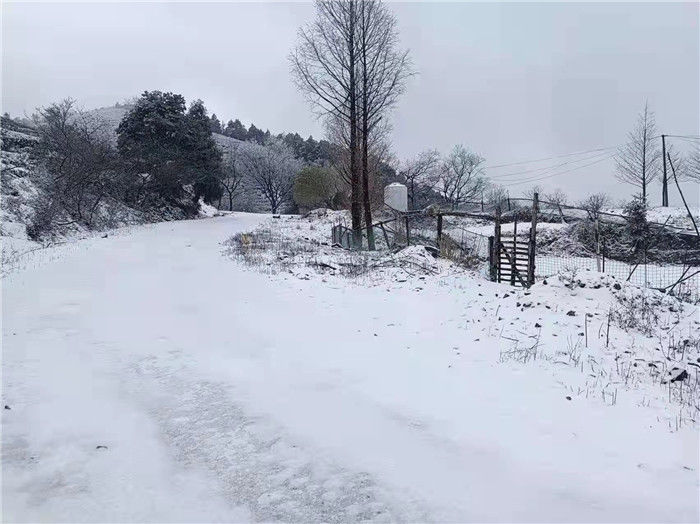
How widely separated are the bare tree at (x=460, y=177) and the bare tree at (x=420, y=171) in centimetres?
235

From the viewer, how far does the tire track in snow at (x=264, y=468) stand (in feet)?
9.86

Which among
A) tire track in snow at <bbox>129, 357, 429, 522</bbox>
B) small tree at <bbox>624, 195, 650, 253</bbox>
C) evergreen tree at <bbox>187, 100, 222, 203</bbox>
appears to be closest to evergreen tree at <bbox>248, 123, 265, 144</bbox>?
evergreen tree at <bbox>187, 100, 222, 203</bbox>

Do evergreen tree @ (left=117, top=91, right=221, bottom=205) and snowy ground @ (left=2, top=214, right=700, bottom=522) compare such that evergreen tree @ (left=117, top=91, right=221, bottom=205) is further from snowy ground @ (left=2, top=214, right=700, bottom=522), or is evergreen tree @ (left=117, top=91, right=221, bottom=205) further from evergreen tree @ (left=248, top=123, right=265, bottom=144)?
evergreen tree @ (left=248, top=123, right=265, bottom=144)

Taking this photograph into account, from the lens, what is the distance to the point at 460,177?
69.1m

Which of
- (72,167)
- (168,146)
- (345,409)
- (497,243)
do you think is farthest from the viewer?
(168,146)

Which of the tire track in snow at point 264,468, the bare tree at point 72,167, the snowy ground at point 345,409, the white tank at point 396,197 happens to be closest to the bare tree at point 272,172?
the white tank at point 396,197

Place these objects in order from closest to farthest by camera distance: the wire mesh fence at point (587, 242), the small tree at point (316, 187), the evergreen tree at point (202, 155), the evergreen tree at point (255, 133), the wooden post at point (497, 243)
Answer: the wooden post at point (497, 243) → the wire mesh fence at point (587, 242) → the evergreen tree at point (202, 155) → the small tree at point (316, 187) → the evergreen tree at point (255, 133)

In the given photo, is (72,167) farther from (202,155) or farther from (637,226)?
(637,226)

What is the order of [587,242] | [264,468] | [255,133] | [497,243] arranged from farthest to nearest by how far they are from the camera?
[255,133] → [587,242] → [497,243] → [264,468]

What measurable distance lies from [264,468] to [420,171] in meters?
63.9

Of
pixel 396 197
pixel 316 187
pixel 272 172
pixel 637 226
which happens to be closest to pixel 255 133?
pixel 272 172

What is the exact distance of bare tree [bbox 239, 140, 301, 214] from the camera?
64294mm

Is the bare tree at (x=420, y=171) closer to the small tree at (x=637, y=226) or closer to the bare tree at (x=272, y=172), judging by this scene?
the bare tree at (x=272, y=172)

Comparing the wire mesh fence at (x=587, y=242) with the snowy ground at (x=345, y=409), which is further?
the wire mesh fence at (x=587, y=242)
